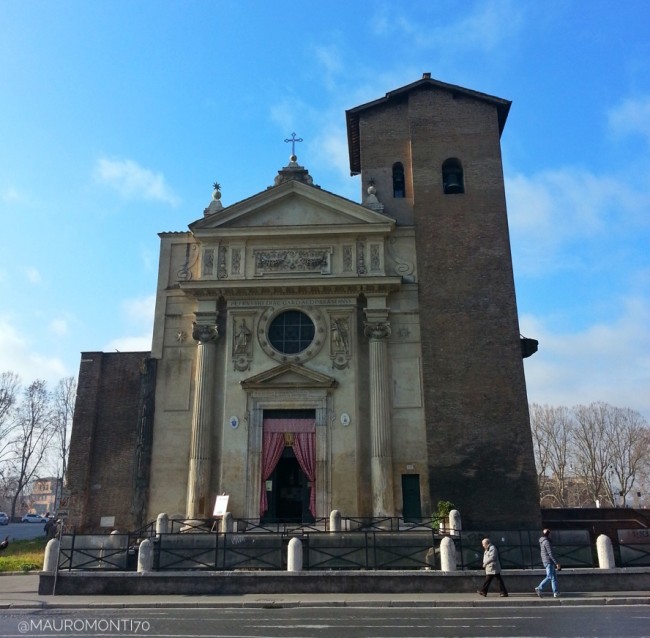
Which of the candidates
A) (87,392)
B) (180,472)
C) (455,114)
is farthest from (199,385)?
(455,114)

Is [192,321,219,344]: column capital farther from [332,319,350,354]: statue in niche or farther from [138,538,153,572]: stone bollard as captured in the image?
[138,538,153,572]: stone bollard

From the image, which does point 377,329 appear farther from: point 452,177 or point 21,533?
point 21,533

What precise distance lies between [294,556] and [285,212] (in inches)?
597

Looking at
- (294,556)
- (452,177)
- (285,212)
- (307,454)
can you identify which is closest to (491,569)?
(294,556)

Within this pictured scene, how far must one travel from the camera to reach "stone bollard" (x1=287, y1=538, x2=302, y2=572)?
50.0ft

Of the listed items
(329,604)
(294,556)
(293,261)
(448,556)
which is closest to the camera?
(329,604)

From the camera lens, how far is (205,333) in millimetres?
24703

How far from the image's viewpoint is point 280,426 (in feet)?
77.7

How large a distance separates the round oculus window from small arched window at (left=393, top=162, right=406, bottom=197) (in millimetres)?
7439

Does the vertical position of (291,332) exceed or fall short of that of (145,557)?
it exceeds it

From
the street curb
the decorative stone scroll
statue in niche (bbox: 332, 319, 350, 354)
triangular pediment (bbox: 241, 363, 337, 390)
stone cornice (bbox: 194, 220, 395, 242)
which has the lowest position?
the street curb

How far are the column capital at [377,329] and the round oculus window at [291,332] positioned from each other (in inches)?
85.3

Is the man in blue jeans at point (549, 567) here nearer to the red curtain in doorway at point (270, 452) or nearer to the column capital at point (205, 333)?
the red curtain in doorway at point (270, 452)
